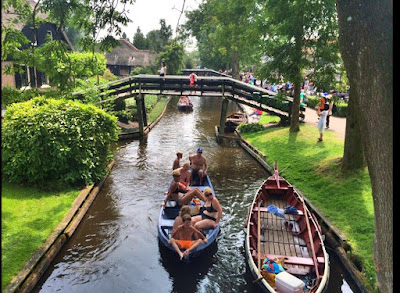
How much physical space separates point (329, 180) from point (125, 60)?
42.3 meters

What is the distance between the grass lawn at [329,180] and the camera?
29.3 ft

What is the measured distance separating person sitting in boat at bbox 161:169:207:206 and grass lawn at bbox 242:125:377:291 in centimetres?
406

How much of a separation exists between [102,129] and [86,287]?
23.4ft

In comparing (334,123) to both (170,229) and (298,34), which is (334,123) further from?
(170,229)

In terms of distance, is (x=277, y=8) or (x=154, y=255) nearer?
(x=154, y=255)

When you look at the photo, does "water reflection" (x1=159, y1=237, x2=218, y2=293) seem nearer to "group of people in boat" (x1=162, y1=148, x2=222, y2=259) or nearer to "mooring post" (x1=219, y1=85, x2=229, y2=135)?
"group of people in boat" (x1=162, y1=148, x2=222, y2=259)

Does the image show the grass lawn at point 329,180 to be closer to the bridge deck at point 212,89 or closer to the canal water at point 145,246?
the canal water at point 145,246

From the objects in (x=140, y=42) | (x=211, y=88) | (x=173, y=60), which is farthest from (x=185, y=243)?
(x=140, y=42)

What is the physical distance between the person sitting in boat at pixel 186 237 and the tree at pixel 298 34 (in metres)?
9.72

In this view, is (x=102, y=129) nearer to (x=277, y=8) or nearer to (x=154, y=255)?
(x=154, y=255)

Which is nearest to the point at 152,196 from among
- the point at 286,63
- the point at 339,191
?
the point at 339,191

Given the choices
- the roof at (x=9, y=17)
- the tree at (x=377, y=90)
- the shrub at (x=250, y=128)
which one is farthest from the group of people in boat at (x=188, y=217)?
the shrub at (x=250, y=128)

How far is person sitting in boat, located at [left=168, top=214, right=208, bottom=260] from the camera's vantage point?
8141 millimetres

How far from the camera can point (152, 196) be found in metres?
13.0
